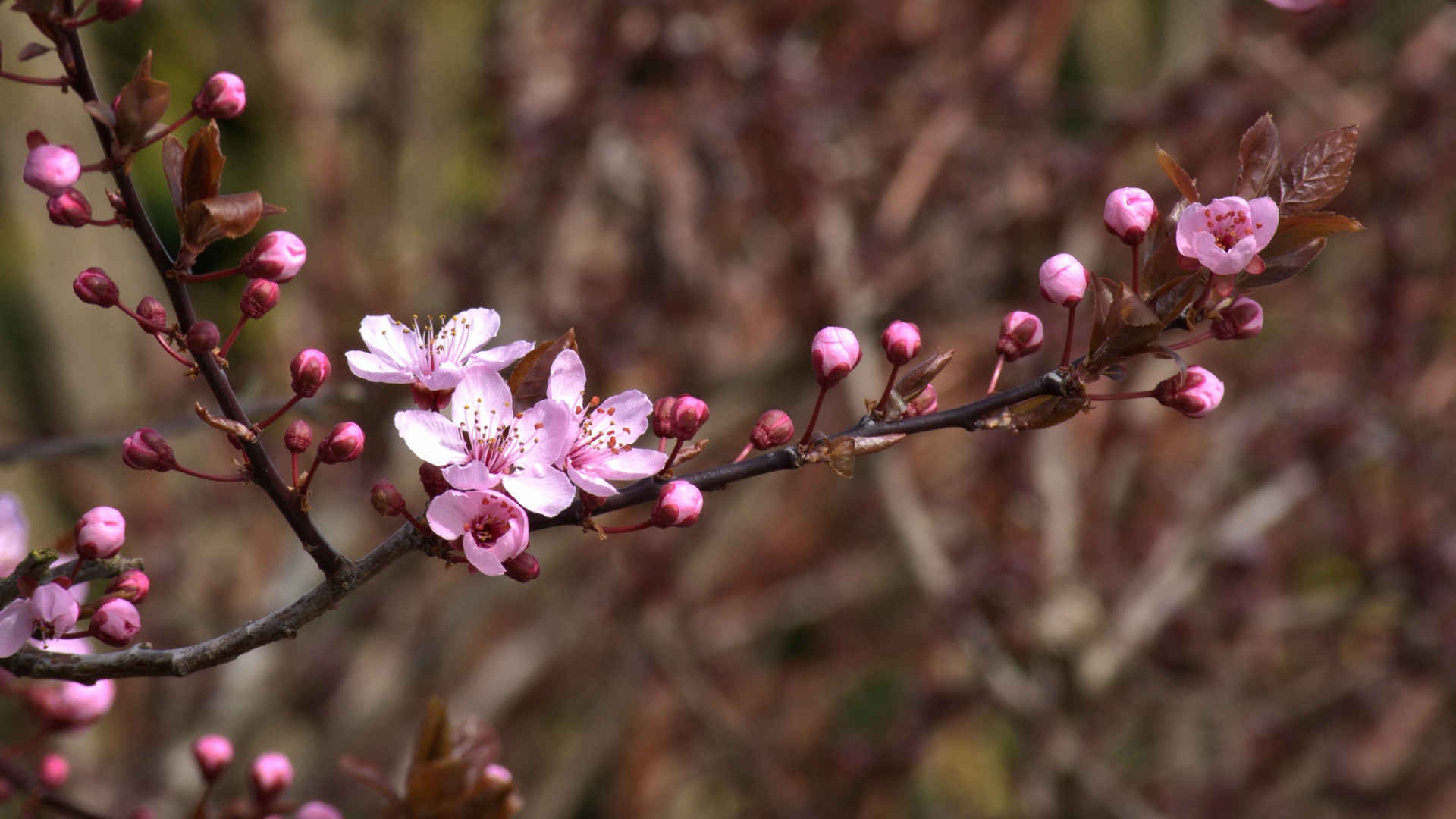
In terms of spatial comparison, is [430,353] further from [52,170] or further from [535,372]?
[52,170]

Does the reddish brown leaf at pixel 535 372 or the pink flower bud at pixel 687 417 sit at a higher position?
the reddish brown leaf at pixel 535 372

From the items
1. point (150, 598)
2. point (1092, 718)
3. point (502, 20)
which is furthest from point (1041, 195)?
point (150, 598)

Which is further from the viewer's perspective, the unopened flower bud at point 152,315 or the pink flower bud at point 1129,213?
the pink flower bud at point 1129,213

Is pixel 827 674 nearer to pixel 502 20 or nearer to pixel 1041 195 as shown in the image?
pixel 1041 195

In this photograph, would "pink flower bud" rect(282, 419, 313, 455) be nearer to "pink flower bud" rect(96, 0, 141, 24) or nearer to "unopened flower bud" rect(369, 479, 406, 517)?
"unopened flower bud" rect(369, 479, 406, 517)

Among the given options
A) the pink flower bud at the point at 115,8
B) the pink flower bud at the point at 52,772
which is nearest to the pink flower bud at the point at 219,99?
the pink flower bud at the point at 115,8

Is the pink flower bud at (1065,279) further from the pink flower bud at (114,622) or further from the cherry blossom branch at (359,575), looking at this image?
the pink flower bud at (114,622)

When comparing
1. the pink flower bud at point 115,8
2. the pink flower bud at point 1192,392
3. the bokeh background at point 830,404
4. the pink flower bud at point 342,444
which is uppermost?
the pink flower bud at point 115,8
